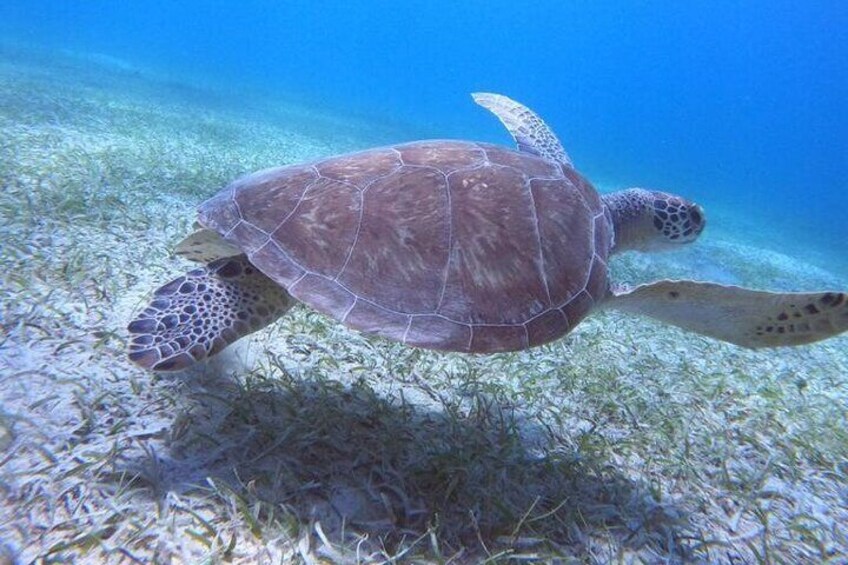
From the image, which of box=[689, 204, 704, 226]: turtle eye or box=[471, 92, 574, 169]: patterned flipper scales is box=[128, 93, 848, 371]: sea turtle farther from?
box=[471, 92, 574, 169]: patterned flipper scales

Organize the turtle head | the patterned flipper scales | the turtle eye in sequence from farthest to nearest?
the patterned flipper scales
the turtle eye
the turtle head

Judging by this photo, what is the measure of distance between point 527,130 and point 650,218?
5.83ft

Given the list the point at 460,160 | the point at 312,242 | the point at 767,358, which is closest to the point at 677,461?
the point at 460,160

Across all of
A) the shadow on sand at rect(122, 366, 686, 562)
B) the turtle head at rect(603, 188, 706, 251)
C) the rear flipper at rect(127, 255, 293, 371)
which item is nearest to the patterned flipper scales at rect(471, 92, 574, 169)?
the turtle head at rect(603, 188, 706, 251)

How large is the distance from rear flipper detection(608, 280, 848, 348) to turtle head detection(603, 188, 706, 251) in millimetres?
1253

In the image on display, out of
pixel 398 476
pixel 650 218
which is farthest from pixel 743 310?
pixel 398 476

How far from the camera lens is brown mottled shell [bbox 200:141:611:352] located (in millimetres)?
2281

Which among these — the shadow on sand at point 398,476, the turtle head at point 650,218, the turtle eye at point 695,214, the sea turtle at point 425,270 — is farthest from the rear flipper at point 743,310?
the turtle eye at point 695,214

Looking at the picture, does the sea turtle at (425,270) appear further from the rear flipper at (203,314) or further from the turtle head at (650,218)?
the turtle head at (650,218)

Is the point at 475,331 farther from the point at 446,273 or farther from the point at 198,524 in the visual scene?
the point at 198,524

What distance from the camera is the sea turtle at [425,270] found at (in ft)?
7.42

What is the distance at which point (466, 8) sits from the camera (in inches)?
5581

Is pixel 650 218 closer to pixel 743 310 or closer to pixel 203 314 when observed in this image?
pixel 743 310

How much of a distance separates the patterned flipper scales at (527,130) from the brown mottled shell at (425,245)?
77.2 inches
